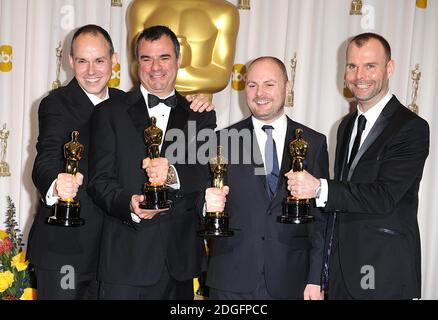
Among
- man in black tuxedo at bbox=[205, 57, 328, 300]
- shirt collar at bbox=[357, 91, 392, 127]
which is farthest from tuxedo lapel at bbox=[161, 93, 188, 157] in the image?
shirt collar at bbox=[357, 91, 392, 127]

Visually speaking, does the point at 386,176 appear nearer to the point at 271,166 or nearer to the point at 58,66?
the point at 271,166

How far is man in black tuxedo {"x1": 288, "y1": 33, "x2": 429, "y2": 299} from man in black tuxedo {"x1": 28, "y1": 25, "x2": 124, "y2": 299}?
0.86 metres

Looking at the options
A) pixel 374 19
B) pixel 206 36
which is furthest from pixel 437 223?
pixel 206 36

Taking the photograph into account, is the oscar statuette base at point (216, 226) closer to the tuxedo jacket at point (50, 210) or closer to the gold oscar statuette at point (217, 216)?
the gold oscar statuette at point (217, 216)

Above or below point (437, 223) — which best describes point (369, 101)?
above

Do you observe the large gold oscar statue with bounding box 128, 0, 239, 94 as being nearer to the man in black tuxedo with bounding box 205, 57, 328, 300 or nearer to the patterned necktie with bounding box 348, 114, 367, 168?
the man in black tuxedo with bounding box 205, 57, 328, 300

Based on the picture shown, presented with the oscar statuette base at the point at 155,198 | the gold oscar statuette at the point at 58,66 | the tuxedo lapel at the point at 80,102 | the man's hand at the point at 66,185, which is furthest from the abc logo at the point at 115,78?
the oscar statuette base at the point at 155,198

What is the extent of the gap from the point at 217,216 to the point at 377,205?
57 cm

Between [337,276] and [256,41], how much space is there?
2.07m

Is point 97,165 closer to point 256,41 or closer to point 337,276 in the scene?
point 337,276

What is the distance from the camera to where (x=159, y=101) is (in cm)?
242

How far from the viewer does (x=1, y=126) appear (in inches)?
161

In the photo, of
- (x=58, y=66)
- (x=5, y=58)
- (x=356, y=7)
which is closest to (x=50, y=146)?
(x=58, y=66)

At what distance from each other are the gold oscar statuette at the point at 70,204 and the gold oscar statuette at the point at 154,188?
0.24 m
